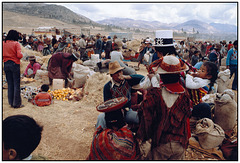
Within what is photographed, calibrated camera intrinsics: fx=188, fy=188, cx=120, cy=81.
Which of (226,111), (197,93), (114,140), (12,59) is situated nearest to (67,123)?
(12,59)

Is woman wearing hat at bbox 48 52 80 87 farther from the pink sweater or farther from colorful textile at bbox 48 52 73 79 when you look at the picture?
the pink sweater

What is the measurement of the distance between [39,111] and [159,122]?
12.2ft

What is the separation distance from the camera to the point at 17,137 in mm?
1546

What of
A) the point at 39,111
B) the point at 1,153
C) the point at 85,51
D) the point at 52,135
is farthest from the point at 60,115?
the point at 85,51

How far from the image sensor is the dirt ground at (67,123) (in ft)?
10.6

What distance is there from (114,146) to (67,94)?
3.92 metres

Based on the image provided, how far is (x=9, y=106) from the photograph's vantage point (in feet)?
16.5

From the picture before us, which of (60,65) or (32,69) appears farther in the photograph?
(32,69)

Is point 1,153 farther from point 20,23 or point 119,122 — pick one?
point 20,23

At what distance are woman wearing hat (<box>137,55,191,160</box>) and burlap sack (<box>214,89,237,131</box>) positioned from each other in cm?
148

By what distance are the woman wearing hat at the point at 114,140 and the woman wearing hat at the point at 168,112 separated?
0.29 meters

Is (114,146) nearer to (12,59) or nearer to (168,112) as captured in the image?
(168,112)

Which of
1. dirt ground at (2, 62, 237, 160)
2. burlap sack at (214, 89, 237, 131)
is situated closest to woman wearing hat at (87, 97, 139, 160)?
dirt ground at (2, 62, 237, 160)

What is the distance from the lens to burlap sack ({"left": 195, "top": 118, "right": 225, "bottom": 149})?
294 centimetres
